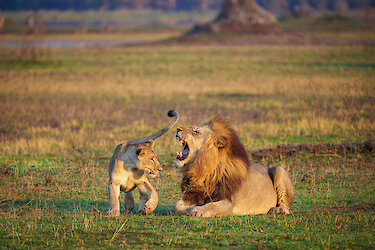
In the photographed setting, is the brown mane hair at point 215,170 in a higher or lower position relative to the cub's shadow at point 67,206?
higher

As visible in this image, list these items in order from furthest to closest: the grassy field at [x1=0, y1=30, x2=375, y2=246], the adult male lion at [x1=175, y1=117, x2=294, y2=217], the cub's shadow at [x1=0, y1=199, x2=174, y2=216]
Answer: the cub's shadow at [x1=0, y1=199, x2=174, y2=216]
the adult male lion at [x1=175, y1=117, x2=294, y2=217]
the grassy field at [x1=0, y1=30, x2=375, y2=246]

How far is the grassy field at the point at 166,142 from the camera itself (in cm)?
671

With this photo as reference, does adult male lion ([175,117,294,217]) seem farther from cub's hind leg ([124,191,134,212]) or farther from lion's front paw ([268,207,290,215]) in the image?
cub's hind leg ([124,191,134,212])

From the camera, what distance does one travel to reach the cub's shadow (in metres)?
7.96

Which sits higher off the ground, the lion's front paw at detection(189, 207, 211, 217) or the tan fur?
the tan fur

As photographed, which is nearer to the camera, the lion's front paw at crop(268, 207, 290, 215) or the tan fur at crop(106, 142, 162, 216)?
the tan fur at crop(106, 142, 162, 216)

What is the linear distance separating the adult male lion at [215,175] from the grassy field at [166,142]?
10.2 inches

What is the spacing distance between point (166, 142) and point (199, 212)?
722 centimetres

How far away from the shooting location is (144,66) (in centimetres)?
3862

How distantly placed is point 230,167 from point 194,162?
52cm

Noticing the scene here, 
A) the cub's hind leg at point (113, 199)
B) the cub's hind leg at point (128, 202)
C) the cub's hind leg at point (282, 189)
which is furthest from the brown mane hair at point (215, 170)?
the cub's hind leg at point (113, 199)

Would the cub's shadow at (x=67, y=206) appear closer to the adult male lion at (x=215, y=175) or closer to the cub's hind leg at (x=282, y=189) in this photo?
the adult male lion at (x=215, y=175)

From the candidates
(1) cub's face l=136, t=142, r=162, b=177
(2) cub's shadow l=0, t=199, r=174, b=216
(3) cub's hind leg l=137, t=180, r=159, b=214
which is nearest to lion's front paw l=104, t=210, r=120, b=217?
(2) cub's shadow l=0, t=199, r=174, b=216

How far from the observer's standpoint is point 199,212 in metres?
7.33
